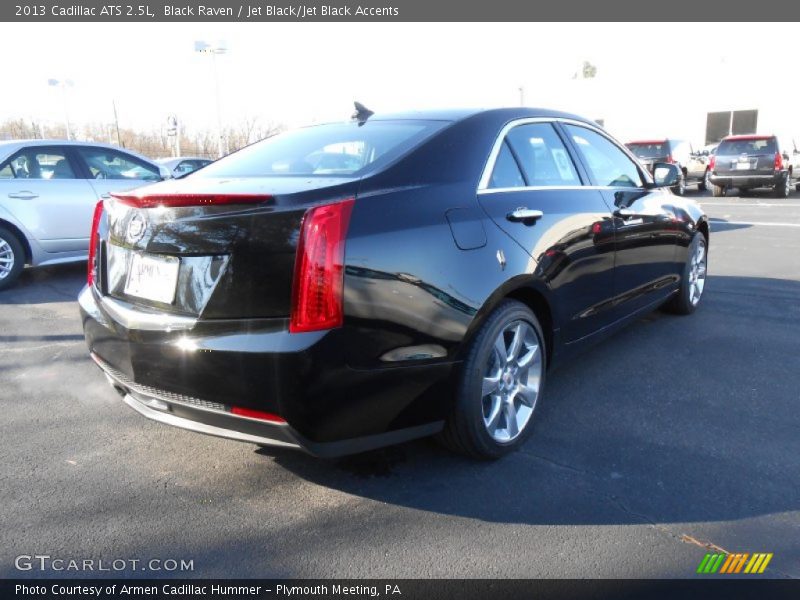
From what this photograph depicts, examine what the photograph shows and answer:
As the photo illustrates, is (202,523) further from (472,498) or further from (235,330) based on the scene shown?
(472,498)

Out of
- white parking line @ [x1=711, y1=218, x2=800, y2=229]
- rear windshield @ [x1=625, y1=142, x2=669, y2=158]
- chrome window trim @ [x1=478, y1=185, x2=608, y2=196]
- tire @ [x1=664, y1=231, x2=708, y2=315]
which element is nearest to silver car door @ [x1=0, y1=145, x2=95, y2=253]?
chrome window trim @ [x1=478, y1=185, x2=608, y2=196]

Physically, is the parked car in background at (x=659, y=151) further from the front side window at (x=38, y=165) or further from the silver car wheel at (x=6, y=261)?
the silver car wheel at (x=6, y=261)

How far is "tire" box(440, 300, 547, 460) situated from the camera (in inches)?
110

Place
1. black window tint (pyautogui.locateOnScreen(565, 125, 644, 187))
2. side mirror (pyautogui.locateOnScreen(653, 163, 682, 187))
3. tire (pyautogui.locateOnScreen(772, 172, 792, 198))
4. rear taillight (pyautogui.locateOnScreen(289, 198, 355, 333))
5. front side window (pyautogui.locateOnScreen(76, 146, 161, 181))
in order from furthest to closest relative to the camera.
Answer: tire (pyautogui.locateOnScreen(772, 172, 792, 198)) → front side window (pyautogui.locateOnScreen(76, 146, 161, 181)) → side mirror (pyautogui.locateOnScreen(653, 163, 682, 187)) → black window tint (pyautogui.locateOnScreen(565, 125, 644, 187)) → rear taillight (pyautogui.locateOnScreen(289, 198, 355, 333))

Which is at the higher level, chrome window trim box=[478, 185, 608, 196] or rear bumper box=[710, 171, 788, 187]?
chrome window trim box=[478, 185, 608, 196]

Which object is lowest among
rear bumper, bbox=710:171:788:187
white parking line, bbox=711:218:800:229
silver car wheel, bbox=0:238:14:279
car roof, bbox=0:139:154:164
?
white parking line, bbox=711:218:800:229

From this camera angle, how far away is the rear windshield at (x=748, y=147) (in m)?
17.2

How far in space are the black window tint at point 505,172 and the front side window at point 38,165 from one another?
19.2 feet

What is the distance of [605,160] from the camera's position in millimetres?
4293

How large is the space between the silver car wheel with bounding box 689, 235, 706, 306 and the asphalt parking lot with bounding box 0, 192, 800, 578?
1.27 meters

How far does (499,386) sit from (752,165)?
56.2ft

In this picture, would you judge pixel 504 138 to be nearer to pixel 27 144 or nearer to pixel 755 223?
pixel 27 144

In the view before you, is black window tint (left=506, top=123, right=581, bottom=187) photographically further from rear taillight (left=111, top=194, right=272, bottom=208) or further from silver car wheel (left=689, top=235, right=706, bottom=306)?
silver car wheel (left=689, top=235, right=706, bottom=306)

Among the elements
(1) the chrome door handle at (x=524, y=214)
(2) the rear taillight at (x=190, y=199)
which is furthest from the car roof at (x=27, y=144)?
(1) the chrome door handle at (x=524, y=214)
